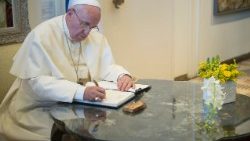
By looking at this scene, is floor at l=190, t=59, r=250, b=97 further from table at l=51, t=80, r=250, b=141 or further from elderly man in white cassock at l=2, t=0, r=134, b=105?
table at l=51, t=80, r=250, b=141

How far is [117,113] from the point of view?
2.31 m

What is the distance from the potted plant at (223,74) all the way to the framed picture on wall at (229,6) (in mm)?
4571

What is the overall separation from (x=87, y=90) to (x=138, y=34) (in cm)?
291

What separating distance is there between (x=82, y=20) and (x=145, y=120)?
0.83 meters

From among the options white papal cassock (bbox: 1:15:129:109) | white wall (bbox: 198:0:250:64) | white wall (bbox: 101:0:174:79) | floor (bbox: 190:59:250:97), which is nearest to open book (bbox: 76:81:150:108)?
white papal cassock (bbox: 1:15:129:109)

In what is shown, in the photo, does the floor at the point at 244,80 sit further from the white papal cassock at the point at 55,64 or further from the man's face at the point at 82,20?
the man's face at the point at 82,20

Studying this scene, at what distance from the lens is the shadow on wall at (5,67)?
325cm

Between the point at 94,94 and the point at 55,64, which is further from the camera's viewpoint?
the point at 55,64

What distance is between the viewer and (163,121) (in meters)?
2.18

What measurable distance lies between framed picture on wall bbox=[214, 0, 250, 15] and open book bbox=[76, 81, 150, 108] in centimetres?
441

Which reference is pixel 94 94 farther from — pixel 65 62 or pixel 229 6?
pixel 229 6

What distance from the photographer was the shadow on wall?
325 centimetres

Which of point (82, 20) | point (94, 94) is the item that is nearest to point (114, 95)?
point (94, 94)

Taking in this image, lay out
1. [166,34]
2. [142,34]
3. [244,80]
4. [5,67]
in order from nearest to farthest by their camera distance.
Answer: [5,67]
[142,34]
[166,34]
[244,80]
